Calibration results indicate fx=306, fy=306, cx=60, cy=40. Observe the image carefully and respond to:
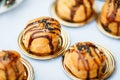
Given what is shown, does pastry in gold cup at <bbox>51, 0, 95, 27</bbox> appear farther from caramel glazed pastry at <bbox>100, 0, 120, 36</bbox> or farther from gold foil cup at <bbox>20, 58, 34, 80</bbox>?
gold foil cup at <bbox>20, 58, 34, 80</bbox>

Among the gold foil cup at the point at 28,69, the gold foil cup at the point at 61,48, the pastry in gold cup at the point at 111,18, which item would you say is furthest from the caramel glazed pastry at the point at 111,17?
the gold foil cup at the point at 28,69

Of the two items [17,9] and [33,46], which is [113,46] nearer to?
[33,46]

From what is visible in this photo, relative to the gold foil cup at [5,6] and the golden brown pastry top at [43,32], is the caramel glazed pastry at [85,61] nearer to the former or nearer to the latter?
the golden brown pastry top at [43,32]

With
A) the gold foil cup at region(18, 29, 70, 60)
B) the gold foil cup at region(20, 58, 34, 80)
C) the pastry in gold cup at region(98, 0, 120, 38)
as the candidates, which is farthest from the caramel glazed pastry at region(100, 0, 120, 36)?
the gold foil cup at region(20, 58, 34, 80)

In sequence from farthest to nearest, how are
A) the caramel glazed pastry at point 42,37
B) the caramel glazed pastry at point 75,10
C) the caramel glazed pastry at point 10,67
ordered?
the caramel glazed pastry at point 75,10
the caramel glazed pastry at point 42,37
the caramel glazed pastry at point 10,67

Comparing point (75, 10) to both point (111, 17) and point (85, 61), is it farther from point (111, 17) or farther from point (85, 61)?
point (85, 61)

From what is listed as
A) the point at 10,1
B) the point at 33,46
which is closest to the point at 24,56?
the point at 33,46

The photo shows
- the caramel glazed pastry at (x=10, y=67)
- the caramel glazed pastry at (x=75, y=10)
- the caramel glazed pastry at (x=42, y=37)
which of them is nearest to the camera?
the caramel glazed pastry at (x=10, y=67)
